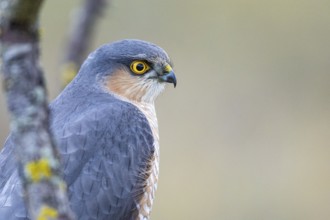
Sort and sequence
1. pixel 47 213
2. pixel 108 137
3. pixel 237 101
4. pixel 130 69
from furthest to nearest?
pixel 237 101 < pixel 130 69 < pixel 108 137 < pixel 47 213

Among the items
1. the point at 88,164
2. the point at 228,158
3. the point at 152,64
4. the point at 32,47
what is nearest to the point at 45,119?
the point at 32,47

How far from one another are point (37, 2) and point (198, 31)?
12.5 meters

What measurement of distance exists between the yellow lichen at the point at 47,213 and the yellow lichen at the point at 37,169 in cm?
12

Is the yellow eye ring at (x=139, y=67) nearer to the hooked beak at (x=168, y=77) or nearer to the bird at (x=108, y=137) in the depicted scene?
the bird at (x=108, y=137)

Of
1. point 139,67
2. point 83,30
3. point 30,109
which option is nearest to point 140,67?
point 139,67

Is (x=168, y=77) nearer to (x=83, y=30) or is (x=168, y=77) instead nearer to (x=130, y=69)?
(x=130, y=69)

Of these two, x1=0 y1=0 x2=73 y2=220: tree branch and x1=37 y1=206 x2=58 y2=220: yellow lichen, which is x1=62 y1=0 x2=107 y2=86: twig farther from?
x1=37 y1=206 x2=58 y2=220: yellow lichen

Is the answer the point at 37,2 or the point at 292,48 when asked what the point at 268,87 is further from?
the point at 37,2

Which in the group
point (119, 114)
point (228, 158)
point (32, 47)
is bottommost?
point (228, 158)

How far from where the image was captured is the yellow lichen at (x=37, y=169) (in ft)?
12.1

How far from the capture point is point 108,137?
21.3 ft

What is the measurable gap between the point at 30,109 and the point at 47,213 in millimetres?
410

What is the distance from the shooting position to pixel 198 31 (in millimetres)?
16000

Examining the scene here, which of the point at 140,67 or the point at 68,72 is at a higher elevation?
the point at 140,67
